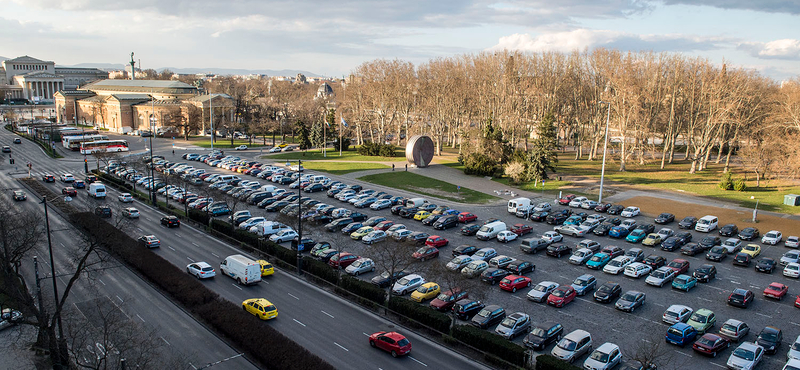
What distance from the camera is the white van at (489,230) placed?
43156 millimetres

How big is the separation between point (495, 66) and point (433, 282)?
69.8 metres

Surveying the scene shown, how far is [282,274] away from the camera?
116 feet

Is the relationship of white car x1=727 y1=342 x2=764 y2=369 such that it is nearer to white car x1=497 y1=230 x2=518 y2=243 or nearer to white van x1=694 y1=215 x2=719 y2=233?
white car x1=497 y1=230 x2=518 y2=243

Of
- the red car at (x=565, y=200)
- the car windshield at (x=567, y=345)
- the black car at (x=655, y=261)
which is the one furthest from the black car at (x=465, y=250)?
the red car at (x=565, y=200)

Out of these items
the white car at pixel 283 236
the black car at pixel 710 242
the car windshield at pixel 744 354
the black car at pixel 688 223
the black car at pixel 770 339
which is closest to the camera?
the car windshield at pixel 744 354

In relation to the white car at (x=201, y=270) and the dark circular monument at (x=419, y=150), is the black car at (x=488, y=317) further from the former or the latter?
the dark circular monument at (x=419, y=150)

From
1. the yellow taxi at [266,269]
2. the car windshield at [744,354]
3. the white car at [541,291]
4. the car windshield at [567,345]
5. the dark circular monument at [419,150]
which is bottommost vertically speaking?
the yellow taxi at [266,269]

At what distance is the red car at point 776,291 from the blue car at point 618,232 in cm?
1286

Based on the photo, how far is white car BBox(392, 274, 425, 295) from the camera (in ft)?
103

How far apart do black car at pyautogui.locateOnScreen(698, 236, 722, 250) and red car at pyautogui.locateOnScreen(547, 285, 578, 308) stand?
16957 mm

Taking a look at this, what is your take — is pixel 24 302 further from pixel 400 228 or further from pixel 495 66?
pixel 495 66

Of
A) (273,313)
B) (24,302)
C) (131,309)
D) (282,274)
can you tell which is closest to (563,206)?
(282,274)

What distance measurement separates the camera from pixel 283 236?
138 feet

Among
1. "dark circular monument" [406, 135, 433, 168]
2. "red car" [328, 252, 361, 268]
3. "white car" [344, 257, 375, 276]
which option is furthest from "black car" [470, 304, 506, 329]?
"dark circular monument" [406, 135, 433, 168]
